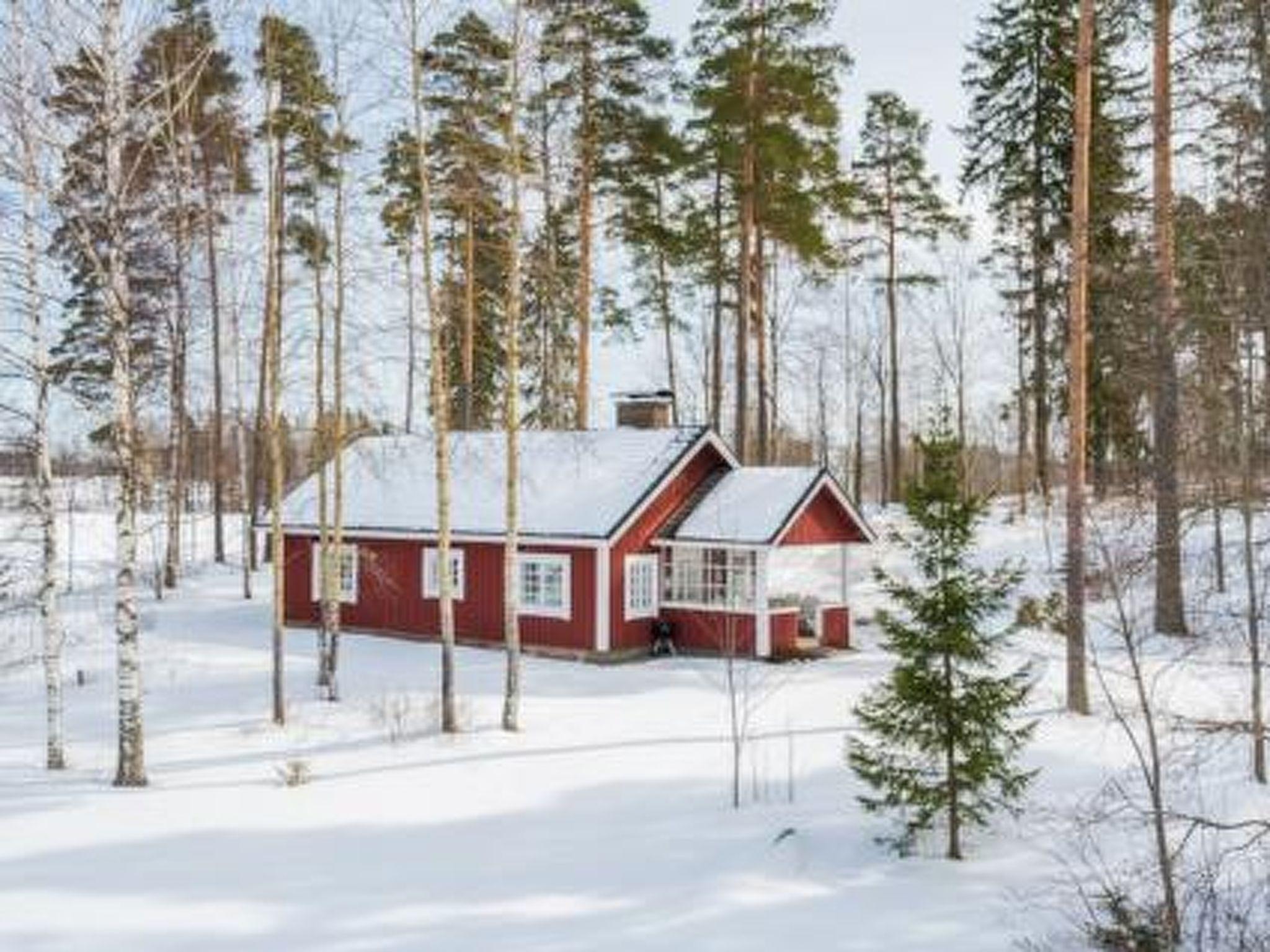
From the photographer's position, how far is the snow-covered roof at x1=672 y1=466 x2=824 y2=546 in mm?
22016

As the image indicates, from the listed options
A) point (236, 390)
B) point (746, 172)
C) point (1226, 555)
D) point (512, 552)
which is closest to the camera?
point (512, 552)

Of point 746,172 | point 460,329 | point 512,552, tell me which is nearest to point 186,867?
point 512,552

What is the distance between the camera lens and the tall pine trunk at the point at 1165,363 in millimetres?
9562

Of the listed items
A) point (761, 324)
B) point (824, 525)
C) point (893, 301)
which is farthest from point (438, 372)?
point (893, 301)

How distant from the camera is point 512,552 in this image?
49.9 ft

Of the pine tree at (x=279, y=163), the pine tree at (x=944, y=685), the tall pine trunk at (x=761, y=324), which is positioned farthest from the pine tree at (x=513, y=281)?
the tall pine trunk at (x=761, y=324)

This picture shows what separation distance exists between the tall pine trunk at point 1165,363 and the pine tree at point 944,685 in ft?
5.54

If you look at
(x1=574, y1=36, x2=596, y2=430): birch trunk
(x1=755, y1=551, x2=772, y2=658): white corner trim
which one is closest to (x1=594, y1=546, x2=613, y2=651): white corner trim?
(x1=755, y1=551, x2=772, y2=658): white corner trim

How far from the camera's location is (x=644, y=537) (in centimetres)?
2284

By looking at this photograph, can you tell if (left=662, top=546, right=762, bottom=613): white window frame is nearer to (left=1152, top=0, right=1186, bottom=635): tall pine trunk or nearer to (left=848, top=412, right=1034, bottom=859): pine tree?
(left=1152, top=0, right=1186, bottom=635): tall pine trunk

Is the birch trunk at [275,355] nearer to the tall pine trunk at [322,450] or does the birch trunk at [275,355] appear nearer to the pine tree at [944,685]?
the tall pine trunk at [322,450]

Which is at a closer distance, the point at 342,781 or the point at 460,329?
the point at 342,781

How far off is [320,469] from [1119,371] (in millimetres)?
11521

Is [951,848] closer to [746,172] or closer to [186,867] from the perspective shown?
[186,867]
